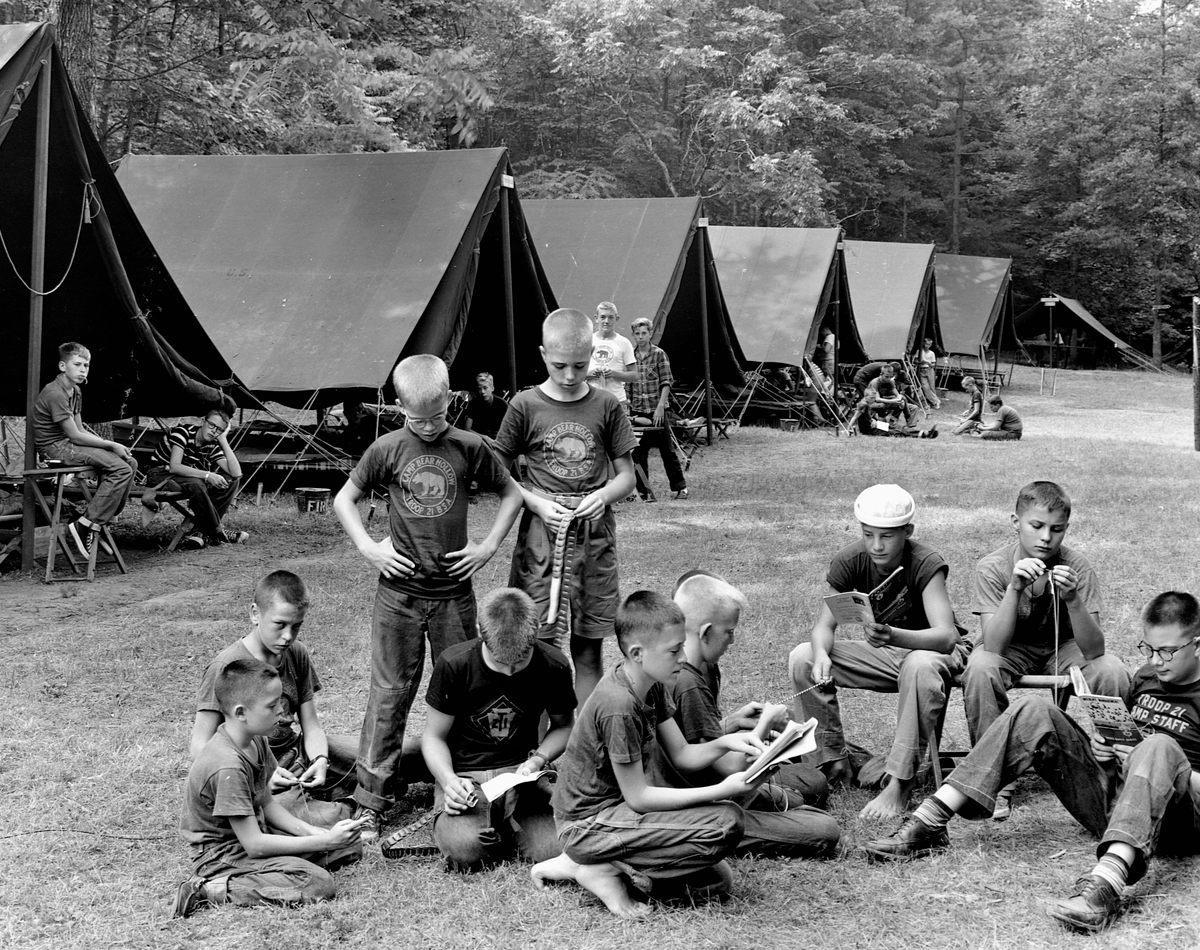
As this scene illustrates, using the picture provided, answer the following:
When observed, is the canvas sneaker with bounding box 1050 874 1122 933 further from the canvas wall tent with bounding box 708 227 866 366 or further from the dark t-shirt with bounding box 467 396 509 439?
the canvas wall tent with bounding box 708 227 866 366

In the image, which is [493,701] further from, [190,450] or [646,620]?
[190,450]

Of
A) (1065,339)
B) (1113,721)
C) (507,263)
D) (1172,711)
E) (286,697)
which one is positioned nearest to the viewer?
(1113,721)

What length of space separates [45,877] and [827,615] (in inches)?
106

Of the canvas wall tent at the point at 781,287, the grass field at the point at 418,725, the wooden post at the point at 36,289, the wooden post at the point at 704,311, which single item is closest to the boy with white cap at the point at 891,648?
the grass field at the point at 418,725

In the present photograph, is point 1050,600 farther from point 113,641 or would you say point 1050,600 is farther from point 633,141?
point 633,141

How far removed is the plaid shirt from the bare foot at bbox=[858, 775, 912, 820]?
7910mm

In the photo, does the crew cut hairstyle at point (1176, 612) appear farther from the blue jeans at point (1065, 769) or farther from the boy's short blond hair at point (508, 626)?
the boy's short blond hair at point (508, 626)

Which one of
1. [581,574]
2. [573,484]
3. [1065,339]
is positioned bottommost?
[1065,339]

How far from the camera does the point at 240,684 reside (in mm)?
3430

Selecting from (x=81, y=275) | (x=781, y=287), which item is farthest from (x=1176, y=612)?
(x=781, y=287)

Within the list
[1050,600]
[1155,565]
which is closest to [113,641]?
[1050,600]

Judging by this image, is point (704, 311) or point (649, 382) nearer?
Answer: point (649, 382)

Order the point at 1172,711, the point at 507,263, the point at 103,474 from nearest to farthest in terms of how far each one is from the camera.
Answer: the point at 1172,711 < the point at 103,474 < the point at 507,263

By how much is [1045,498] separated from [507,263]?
24.8 ft
